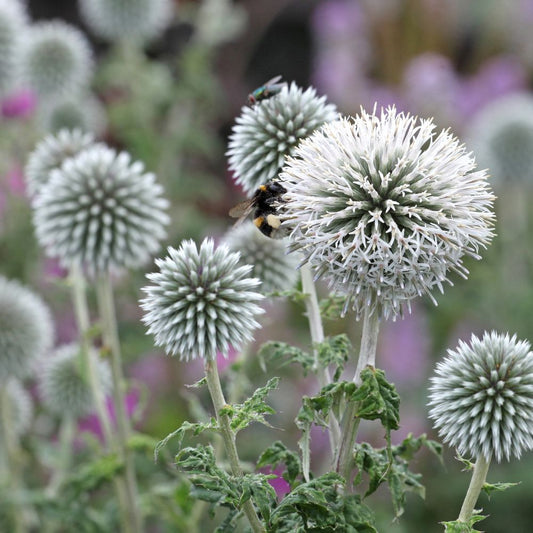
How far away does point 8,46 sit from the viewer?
4.71 m

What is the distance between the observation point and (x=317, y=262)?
196 centimetres

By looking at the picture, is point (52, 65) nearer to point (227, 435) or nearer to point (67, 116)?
point (67, 116)

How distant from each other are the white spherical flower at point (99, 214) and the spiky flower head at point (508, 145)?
10.5ft

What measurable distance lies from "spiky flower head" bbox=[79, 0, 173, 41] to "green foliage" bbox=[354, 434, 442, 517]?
4023 millimetres

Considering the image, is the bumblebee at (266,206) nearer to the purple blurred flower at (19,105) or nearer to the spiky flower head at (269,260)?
the spiky flower head at (269,260)

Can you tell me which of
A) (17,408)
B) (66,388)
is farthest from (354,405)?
(17,408)

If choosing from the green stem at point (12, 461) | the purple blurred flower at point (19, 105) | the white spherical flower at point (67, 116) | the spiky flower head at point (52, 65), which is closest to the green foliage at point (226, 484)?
the green stem at point (12, 461)

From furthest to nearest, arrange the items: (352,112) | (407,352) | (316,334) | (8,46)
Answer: (352,112)
(407,352)
(8,46)
(316,334)

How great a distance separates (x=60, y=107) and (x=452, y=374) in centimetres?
353

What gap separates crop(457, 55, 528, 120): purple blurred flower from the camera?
686cm

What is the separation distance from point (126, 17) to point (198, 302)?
12.4ft

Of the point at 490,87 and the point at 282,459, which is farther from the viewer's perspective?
the point at 490,87

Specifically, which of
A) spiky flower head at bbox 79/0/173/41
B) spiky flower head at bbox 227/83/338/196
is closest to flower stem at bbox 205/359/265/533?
spiky flower head at bbox 227/83/338/196

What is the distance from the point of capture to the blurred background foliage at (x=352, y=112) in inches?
182
